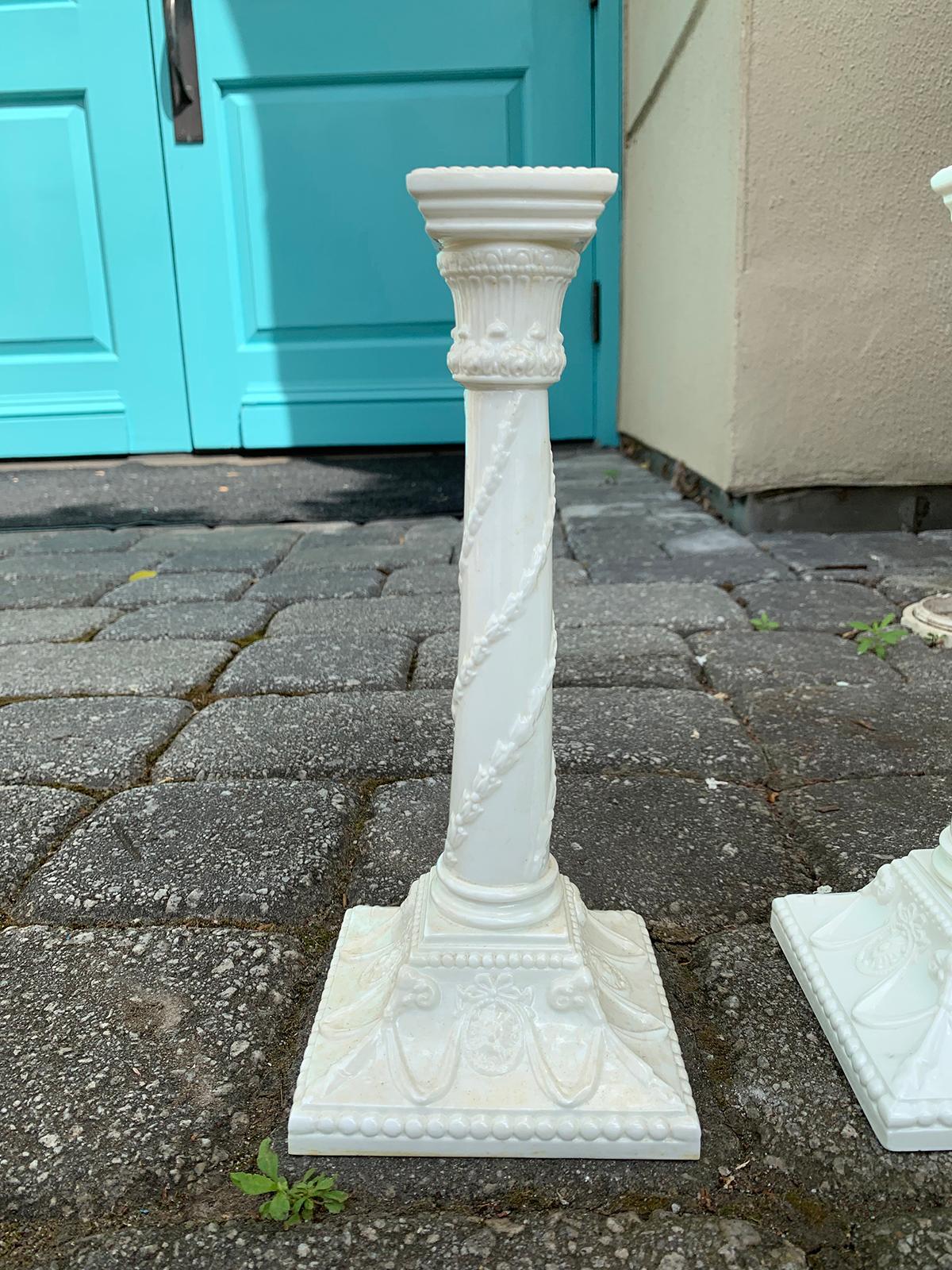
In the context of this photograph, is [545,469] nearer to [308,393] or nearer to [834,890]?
[834,890]


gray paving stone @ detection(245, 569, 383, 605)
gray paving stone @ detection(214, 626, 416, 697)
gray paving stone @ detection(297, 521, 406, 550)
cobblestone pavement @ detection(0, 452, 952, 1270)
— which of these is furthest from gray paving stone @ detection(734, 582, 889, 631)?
gray paving stone @ detection(297, 521, 406, 550)

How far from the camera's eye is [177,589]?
8.43ft

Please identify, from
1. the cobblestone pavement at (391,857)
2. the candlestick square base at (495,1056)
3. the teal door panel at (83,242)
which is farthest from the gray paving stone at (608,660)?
the teal door panel at (83,242)

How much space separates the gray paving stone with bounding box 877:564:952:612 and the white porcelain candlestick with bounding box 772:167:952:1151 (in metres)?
1.27

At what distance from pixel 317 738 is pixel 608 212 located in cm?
288

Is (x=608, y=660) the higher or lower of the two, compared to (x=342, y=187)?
lower

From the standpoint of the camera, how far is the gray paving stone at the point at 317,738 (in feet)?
5.09

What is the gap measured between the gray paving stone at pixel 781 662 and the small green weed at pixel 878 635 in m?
0.02

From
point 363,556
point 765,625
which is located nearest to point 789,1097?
point 765,625

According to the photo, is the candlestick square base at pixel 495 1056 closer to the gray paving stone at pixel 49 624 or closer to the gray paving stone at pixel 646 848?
the gray paving stone at pixel 646 848

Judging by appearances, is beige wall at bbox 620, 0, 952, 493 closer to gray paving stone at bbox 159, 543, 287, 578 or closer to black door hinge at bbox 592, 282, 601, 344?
black door hinge at bbox 592, 282, 601, 344

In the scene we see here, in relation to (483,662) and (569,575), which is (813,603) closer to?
(569,575)

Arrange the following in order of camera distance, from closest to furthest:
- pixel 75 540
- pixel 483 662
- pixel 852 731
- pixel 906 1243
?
pixel 906 1243, pixel 483 662, pixel 852 731, pixel 75 540

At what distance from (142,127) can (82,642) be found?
7.90 feet
